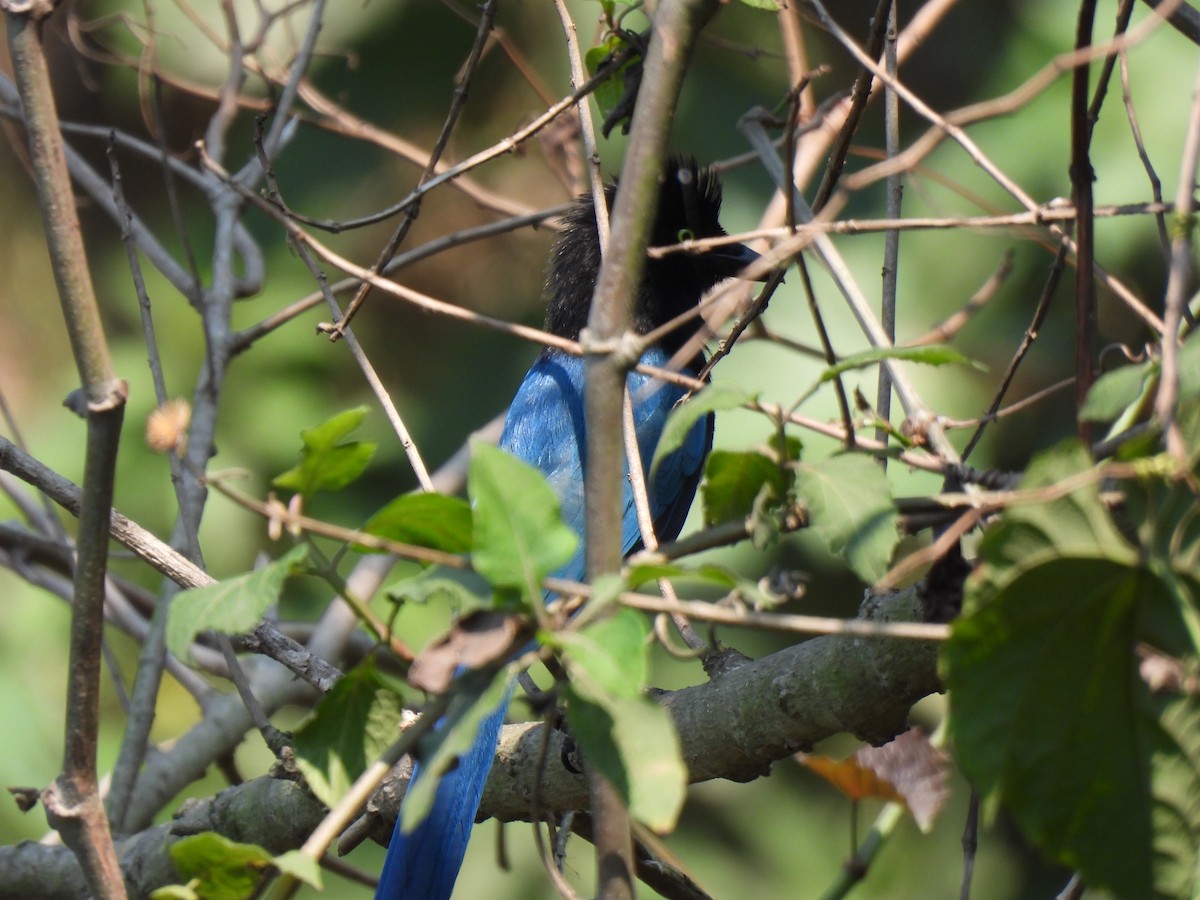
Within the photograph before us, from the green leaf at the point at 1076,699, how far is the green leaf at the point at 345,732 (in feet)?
1.67

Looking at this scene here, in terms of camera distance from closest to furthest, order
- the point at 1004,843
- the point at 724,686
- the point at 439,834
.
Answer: the point at 724,686
the point at 439,834
the point at 1004,843

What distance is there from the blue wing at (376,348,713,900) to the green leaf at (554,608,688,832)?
46.4 inches

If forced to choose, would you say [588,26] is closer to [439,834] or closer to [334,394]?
[334,394]

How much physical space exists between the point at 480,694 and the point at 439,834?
1.33m

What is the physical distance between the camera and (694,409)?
3.51ft

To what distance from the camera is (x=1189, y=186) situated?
1.05m

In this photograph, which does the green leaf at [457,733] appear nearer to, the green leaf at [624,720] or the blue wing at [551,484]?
the green leaf at [624,720]

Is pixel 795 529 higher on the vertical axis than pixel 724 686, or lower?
higher

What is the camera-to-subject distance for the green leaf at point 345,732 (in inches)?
44.4

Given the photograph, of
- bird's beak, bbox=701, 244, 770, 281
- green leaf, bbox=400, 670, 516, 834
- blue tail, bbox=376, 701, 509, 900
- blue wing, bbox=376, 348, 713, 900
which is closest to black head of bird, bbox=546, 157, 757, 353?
bird's beak, bbox=701, 244, 770, 281

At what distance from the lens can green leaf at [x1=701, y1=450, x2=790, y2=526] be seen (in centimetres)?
113

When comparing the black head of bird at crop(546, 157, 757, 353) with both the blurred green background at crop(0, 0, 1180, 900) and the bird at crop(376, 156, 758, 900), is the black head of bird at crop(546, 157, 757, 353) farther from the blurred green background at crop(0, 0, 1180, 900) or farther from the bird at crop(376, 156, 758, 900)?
the blurred green background at crop(0, 0, 1180, 900)

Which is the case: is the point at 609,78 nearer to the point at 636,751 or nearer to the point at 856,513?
the point at 856,513

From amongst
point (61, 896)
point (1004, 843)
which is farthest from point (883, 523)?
point (1004, 843)
